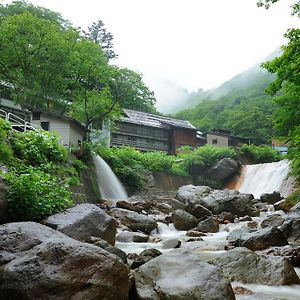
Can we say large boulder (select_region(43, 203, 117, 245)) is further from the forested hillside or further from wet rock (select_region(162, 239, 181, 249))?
the forested hillside

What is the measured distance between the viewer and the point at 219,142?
49.6m

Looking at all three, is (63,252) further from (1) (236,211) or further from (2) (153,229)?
(1) (236,211)

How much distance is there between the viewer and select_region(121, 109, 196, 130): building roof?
150 feet

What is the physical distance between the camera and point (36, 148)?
15234mm

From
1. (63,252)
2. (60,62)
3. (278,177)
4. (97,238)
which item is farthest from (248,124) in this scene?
(63,252)

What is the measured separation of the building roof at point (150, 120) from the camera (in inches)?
1800

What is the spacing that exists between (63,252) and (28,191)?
4276mm

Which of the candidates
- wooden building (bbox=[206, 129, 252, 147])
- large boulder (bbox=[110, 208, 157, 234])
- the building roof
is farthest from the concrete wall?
large boulder (bbox=[110, 208, 157, 234])

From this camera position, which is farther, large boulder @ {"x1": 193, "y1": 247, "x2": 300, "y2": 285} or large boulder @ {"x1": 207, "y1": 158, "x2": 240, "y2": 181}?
large boulder @ {"x1": 207, "y1": 158, "x2": 240, "y2": 181}

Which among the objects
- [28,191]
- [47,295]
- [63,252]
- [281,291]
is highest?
[28,191]

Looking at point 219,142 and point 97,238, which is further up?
point 219,142

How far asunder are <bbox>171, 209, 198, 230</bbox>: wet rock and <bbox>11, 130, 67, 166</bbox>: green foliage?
249 inches

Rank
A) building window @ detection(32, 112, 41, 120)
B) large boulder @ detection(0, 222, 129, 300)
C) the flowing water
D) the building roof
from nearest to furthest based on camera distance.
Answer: large boulder @ detection(0, 222, 129, 300)
the flowing water
building window @ detection(32, 112, 41, 120)
the building roof

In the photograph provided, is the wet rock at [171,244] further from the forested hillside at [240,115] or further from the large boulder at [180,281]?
the forested hillside at [240,115]
